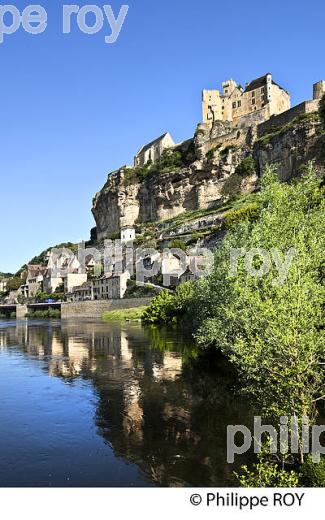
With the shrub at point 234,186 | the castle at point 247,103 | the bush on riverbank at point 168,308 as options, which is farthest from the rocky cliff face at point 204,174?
the bush on riverbank at point 168,308

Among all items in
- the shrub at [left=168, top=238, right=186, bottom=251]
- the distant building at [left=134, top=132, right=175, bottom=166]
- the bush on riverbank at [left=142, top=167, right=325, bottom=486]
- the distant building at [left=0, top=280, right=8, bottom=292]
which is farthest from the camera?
the distant building at [left=0, top=280, right=8, bottom=292]

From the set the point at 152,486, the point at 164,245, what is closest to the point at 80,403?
the point at 152,486

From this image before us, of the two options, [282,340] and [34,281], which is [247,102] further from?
[282,340]

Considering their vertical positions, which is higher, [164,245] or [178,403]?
[164,245]

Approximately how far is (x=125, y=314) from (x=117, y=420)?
49386 mm

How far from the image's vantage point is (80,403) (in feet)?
59.5

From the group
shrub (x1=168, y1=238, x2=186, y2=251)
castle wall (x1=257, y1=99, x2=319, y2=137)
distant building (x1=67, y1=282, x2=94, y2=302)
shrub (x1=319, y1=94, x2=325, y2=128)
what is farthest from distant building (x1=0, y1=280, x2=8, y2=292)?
shrub (x1=319, y1=94, x2=325, y2=128)

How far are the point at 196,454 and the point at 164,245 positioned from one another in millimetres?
72202

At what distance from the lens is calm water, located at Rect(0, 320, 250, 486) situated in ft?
36.8

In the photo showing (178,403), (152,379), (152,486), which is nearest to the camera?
(152,486)

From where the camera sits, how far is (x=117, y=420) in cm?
1561

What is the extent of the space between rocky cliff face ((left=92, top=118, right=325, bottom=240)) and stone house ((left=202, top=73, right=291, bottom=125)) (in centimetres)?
547

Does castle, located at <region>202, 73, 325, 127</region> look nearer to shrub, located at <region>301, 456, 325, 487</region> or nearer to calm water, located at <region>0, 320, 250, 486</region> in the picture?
calm water, located at <region>0, 320, 250, 486</region>

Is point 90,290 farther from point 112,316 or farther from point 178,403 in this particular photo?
point 178,403
